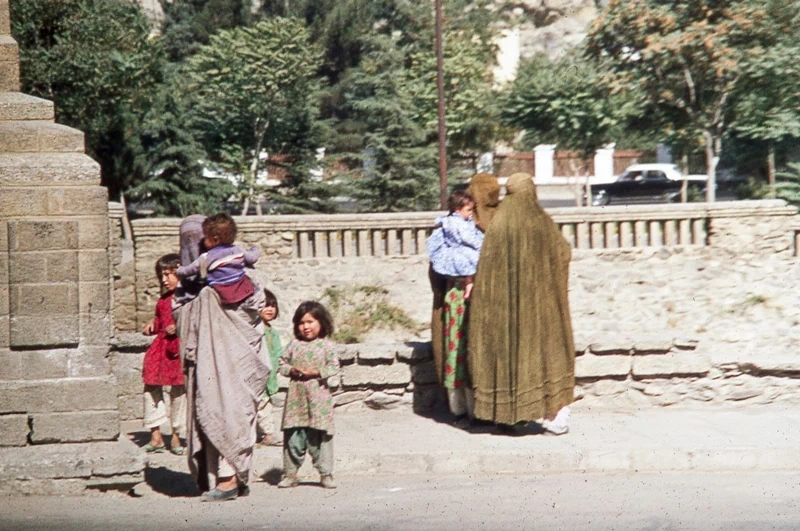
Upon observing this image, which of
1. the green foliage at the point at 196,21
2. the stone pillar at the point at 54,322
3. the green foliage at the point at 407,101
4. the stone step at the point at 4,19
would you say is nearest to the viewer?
the stone pillar at the point at 54,322

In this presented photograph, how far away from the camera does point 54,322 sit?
22.7 ft

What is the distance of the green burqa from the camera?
817 centimetres

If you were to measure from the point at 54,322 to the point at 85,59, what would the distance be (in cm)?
1698

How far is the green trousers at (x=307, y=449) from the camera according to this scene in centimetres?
714

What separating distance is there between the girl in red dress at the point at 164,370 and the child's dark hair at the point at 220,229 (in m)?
1.16

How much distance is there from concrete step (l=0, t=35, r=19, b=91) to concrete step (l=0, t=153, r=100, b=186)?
51 cm

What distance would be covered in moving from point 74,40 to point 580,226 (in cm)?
1072

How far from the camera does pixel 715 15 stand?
27.1m

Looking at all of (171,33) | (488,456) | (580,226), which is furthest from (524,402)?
(171,33)

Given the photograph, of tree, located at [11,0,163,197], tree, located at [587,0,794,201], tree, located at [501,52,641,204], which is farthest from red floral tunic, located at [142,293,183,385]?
tree, located at [501,52,641,204]

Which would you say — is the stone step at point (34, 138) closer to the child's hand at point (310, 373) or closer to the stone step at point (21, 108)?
the stone step at point (21, 108)

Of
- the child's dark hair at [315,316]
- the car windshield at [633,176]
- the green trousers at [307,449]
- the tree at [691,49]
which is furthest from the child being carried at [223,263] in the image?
the car windshield at [633,176]

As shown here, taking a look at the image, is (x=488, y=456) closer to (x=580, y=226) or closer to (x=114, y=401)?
(x=114, y=401)

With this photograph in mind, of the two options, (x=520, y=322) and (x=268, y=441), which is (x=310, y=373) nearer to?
(x=268, y=441)
